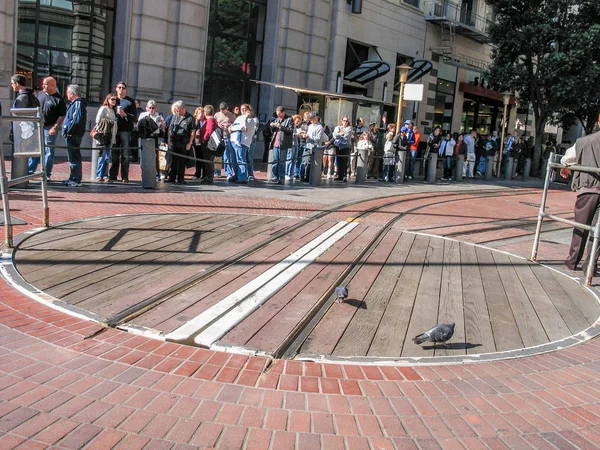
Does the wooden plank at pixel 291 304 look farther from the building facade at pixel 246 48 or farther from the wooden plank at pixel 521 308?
the building facade at pixel 246 48

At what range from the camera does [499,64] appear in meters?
30.7

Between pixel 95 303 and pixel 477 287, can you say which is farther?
pixel 477 287

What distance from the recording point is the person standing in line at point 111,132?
39.3 ft

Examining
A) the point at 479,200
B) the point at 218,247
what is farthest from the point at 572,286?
the point at 479,200

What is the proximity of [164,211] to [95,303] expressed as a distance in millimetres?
4654

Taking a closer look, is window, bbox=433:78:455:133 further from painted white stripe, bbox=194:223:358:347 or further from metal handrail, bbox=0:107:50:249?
metal handrail, bbox=0:107:50:249

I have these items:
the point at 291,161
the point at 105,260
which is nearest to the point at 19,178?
the point at 105,260

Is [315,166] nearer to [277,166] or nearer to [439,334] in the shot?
[277,166]

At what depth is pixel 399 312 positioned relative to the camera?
215 inches

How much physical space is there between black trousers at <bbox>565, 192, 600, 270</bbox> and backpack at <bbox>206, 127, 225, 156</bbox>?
8.25 meters

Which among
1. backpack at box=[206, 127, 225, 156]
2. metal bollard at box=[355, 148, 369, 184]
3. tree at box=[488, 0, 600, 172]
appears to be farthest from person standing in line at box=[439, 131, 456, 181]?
backpack at box=[206, 127, 225, 156]

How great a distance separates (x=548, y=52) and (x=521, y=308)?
27.0m

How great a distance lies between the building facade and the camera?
741 inches

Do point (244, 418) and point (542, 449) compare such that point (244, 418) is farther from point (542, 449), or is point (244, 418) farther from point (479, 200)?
point (479, 200)
